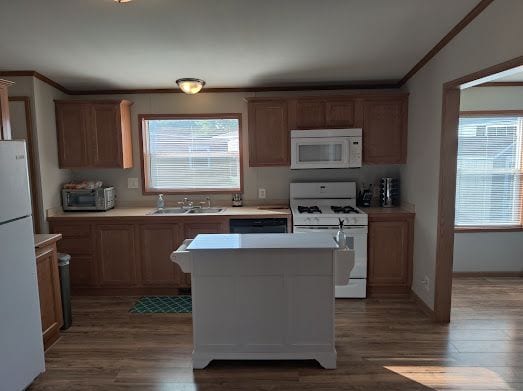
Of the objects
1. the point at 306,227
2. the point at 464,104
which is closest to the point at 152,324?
the point at 306,227

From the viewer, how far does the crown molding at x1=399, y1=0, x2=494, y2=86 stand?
2571mm

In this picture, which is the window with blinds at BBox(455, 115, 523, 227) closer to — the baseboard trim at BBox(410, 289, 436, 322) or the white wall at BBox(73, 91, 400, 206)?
the white wall at BBox(73, 91, 400, 206)

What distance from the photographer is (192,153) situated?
14.8 ft

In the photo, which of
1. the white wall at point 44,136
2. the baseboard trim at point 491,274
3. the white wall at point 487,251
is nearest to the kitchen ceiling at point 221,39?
the white wall at point 44,136

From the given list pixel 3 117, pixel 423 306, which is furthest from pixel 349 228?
pixel 3 117

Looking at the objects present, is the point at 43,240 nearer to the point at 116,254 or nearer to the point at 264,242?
the point at 116,254

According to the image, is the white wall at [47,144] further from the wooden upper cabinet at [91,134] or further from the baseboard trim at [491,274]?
the baseboard trim at [491,274]

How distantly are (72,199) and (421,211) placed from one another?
378cm

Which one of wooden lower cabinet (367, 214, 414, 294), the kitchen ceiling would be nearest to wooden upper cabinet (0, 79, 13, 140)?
the kitchen ceiling

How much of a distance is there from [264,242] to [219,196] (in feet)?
6.80

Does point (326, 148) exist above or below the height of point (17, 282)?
above

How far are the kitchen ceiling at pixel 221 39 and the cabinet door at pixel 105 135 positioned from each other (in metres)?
0.31

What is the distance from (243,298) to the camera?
98.8 inches

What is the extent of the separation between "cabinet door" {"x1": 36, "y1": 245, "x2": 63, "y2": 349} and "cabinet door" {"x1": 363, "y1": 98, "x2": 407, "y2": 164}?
322 cm
